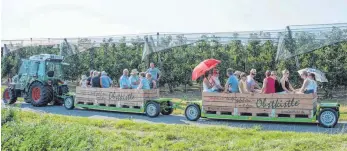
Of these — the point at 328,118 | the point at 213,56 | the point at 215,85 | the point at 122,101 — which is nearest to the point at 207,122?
the point at 215,85

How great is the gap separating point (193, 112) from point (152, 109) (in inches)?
51.8

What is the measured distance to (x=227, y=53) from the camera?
19.8 meters

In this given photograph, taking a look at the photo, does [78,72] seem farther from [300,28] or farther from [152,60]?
[300,28]

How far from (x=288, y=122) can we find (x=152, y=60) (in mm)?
10955

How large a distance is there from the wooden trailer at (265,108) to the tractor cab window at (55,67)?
596cm

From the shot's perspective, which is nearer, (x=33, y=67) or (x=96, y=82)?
(x=96, y=82)

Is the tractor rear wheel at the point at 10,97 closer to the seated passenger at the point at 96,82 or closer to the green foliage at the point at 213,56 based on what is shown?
the seated passenger at the point at 96,82

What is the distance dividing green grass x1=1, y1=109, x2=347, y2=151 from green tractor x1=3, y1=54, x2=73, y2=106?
520 cm

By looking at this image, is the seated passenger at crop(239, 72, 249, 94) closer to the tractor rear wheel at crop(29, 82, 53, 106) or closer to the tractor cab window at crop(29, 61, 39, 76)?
the tractor rear wheel at crop(29, 82, 53, 106)

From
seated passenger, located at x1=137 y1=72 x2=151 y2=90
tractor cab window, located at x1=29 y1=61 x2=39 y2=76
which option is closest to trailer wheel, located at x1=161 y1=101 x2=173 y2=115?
seated passenger, located at x1=137 y1=72 x2=151 y2=90

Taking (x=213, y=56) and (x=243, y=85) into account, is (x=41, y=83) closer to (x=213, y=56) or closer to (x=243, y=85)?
(x=243, y=85)

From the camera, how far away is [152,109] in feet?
38.4

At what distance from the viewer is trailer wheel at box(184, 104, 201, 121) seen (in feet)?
35.6

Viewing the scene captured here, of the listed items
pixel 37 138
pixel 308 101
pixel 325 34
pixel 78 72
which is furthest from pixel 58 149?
pixel 78 72
